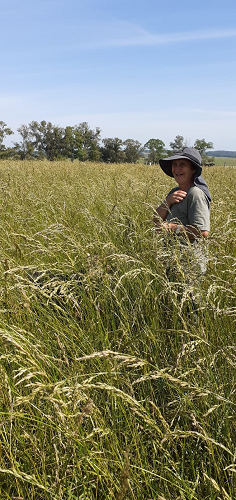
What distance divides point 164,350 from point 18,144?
72.0 m

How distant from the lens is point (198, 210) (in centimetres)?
263

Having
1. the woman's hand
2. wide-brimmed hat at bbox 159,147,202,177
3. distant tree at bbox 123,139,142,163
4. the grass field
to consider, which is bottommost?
the grass field

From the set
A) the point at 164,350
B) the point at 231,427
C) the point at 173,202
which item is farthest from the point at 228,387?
the point at 173,202

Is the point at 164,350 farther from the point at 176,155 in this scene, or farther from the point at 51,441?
the point at 176,155

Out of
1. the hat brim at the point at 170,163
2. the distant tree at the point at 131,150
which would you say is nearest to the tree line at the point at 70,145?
the distant tree at the point at 131,150

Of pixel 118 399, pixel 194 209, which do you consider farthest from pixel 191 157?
pixel 118 399

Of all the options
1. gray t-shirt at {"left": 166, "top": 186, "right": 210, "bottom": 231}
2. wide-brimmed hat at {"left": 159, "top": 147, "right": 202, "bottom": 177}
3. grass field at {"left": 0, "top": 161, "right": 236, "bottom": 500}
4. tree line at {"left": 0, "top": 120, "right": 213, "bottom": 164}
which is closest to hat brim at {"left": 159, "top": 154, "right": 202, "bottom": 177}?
wide-brimmed hat at {"left": 159, "top": 147, "right": 202, "bottom": 177}

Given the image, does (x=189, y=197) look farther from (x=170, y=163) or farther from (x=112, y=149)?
(x=112, y=149)

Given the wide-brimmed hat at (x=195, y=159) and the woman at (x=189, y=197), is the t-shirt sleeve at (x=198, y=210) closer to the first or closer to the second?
the woman at (x=189, y=197)

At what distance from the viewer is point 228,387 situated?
57.0 inches

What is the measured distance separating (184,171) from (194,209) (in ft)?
1.24

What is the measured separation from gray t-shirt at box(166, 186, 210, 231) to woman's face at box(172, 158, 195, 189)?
0.08 metres

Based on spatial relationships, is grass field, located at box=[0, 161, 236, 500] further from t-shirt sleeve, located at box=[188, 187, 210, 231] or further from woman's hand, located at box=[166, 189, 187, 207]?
woman's hand, located at box=[166, 189, 187, 207]

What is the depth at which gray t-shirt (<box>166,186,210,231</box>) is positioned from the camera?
8.57ft
